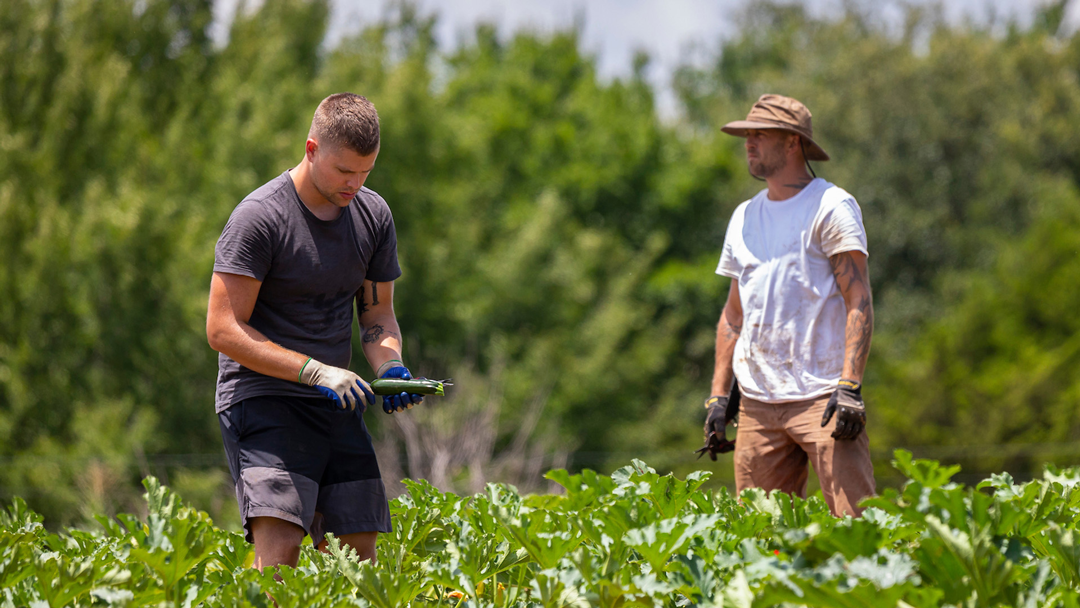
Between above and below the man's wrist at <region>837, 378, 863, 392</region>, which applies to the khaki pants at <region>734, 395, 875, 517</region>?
below

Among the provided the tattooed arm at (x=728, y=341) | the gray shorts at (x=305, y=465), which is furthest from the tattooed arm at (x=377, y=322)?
the tattooed arm at (x=728, y=341)

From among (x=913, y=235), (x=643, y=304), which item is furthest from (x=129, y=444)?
(x=913, y=235)

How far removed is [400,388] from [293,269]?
0.51 metres

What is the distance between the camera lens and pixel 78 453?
1920 cm

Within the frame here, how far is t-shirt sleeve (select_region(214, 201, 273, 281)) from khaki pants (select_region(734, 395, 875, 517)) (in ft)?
7.22

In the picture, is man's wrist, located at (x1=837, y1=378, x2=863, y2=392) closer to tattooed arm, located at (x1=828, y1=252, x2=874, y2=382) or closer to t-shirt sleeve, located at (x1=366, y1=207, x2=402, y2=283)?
tattooed arm, located at (x1=828, y1=252, x2=874, y2=382)

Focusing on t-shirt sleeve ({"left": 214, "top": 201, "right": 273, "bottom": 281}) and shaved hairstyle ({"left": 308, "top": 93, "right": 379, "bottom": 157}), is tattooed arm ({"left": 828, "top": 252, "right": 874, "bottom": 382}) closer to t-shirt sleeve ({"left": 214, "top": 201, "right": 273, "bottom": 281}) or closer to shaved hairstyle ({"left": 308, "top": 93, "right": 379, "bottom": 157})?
shaved hairstyle ({"left": 308, "top": 93, "right": 379, "bottom": 157})

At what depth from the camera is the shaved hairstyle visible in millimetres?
3301

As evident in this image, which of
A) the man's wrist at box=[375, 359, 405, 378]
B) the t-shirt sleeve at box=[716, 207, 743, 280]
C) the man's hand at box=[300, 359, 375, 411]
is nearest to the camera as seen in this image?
the man's hand at box=[300, 359, 375, 411]

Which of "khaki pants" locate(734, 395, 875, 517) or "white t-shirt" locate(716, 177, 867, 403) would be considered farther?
"white t-shirt" locate(716, 177, 867, 403)

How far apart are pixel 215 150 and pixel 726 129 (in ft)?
70.8

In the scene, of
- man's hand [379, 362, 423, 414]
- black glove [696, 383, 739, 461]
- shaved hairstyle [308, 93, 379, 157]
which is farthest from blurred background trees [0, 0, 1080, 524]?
shaved hairstyle [308, 93, 379, 157]

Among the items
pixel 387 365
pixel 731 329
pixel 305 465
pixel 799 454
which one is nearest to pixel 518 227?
pixel 731 329

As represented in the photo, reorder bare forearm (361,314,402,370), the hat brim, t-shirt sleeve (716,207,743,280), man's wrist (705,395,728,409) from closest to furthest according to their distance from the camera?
1. bare forearm (361,314,402,370)
2. the hat brim
3. t-shirt sleeve (716,207,743,280)
4. man's wrist (705,395,728,409)
